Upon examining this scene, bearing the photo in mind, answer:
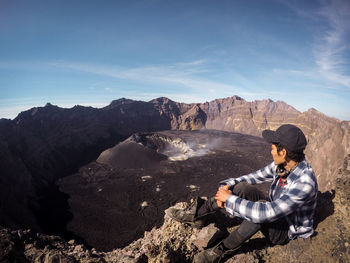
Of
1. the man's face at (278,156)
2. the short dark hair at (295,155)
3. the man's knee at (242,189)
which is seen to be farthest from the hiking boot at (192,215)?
the short dark hair at (295,155)

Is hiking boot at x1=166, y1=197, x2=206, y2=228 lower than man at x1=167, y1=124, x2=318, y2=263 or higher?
lower

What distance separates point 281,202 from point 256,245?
1.46 metres

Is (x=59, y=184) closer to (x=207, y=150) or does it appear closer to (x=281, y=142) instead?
(x=207, y=150)

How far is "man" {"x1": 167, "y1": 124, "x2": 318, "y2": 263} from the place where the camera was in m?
2.31

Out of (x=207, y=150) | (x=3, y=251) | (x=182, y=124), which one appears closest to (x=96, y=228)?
(x=3, y=251)

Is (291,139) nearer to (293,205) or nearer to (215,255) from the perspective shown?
(293,205)

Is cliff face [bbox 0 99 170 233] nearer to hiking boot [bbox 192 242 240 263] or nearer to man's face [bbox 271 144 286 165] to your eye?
hiking boot [bbox 192 242 240 263]

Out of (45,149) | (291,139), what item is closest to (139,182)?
(45,149)

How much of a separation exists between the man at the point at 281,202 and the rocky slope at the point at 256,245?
0.75 ft

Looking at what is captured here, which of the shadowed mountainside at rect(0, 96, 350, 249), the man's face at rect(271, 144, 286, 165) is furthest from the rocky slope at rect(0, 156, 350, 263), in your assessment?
the shadowed mountainside at rect(0, 96, 350, 249)

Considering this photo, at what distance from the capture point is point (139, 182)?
75.8 ft

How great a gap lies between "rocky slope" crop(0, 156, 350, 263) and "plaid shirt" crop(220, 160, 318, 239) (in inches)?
10.8

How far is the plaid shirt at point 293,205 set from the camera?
90.0 inches

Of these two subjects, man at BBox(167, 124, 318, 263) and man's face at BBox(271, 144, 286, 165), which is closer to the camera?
man at BBox(167, 124, 318, 263)
